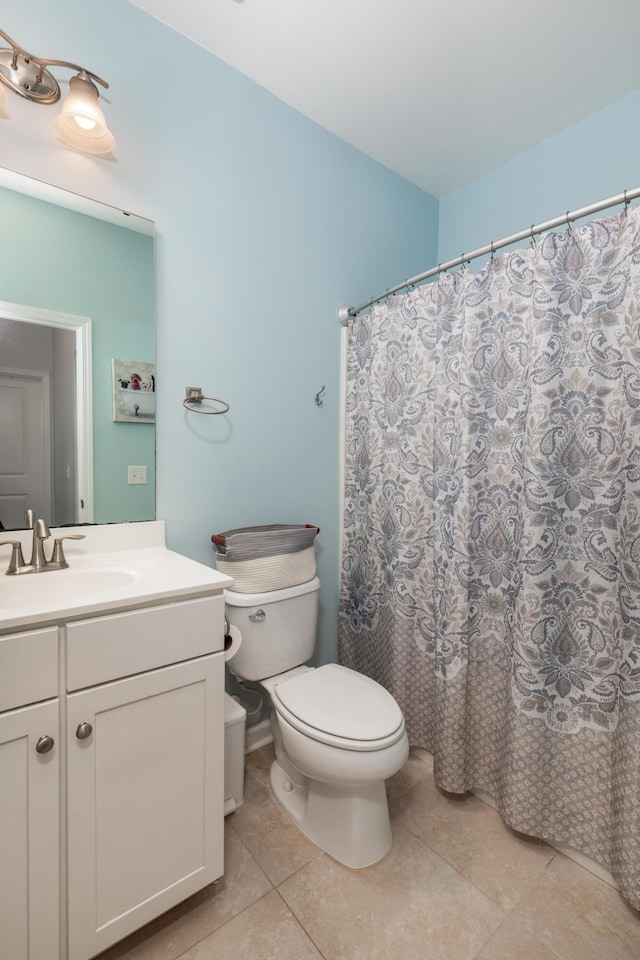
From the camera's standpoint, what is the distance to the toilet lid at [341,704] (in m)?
1.18

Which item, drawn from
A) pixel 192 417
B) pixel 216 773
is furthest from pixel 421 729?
pixel 192 417

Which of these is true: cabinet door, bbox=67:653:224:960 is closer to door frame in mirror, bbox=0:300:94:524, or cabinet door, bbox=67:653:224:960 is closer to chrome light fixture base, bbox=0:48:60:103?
door frame in mirror, bbox=0:300:94:524

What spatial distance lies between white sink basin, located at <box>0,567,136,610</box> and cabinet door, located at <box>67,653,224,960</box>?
0.27 metres

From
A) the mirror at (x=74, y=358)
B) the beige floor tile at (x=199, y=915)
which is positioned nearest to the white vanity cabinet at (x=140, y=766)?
the beige floor tile at (x=199, y=915)

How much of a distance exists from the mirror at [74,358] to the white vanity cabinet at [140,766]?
541mm

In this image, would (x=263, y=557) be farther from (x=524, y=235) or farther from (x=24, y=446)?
(x=524, y=235)

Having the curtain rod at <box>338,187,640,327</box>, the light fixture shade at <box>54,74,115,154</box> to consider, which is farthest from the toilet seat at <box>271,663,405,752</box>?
the light fixture shade at <box>54,74,115,154</box>

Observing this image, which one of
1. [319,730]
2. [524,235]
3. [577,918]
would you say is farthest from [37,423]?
[577,918]

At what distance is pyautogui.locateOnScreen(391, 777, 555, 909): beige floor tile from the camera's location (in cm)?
120

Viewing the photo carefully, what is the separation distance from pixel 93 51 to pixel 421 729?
2.52m

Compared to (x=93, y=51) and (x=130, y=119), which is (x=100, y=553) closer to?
(x=130, y=119)

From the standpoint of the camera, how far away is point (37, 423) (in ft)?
4.02

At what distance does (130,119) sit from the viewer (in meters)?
1.33

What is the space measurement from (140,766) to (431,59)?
2.33 m
